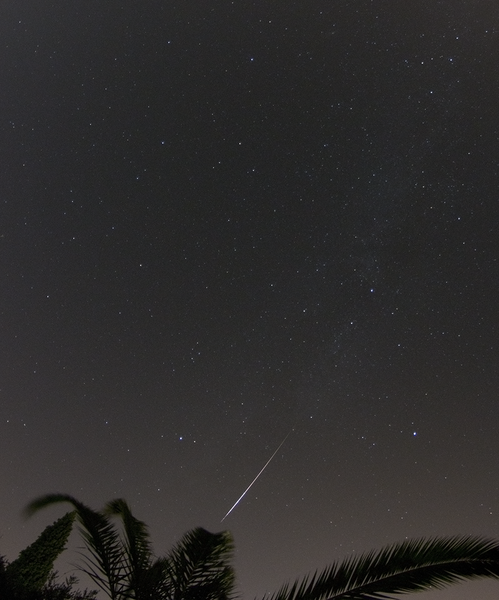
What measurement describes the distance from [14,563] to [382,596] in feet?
16.6

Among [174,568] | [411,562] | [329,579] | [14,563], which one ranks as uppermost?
[411,562]

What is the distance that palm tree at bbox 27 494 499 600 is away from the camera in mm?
4223

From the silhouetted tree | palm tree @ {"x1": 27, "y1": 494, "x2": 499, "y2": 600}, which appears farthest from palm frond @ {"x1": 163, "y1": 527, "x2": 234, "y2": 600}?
the silhouetted tree

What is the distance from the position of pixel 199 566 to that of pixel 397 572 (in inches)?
82.8

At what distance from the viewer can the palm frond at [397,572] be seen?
416cm

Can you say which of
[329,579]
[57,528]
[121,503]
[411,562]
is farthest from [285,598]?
[57,528]

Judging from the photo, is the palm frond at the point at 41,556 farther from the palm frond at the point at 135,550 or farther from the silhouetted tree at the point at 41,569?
the palm frond at the point at 135,550

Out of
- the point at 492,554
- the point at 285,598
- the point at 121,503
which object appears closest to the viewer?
the point at 492,554

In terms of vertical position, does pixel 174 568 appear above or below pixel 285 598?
below

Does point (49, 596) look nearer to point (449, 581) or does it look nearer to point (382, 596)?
point (382, 596)

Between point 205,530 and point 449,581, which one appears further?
point 205,530

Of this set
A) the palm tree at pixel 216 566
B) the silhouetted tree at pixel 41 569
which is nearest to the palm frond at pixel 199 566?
the palm tree at pixel 216 566

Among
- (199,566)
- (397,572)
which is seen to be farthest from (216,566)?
(397,572)

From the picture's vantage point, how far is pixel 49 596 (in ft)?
20.1
